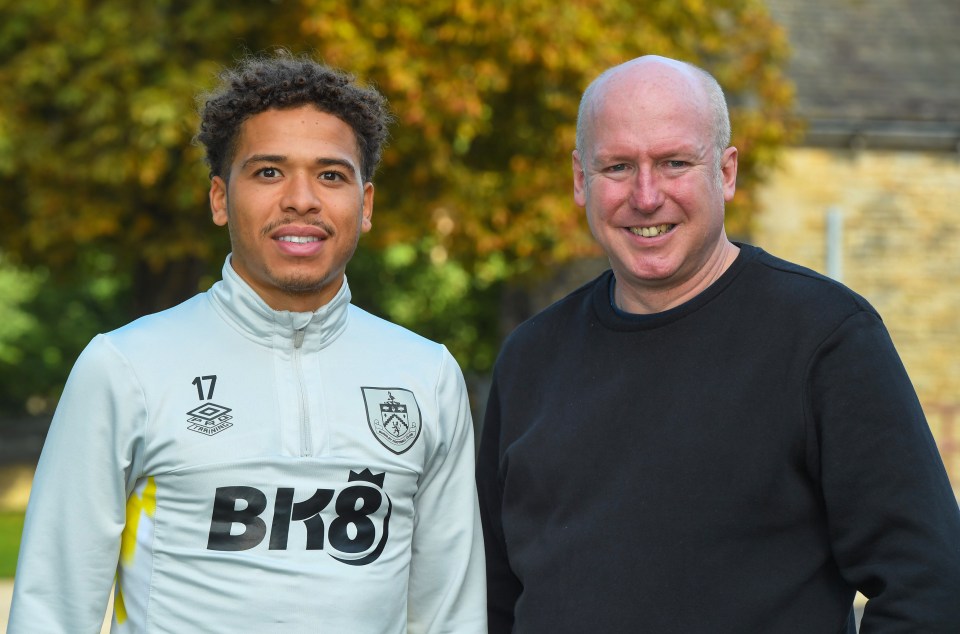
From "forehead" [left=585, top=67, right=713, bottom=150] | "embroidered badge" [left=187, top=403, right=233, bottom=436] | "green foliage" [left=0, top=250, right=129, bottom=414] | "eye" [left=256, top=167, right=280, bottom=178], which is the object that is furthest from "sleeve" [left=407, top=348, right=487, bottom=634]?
"green foliage" [left=0, top=250, right=129, bottom=414]

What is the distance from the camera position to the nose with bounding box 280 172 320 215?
9.46ft

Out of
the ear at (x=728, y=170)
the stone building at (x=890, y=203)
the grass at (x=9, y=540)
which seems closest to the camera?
the ear at (x=728, y=170)

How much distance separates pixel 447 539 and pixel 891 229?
674 inches

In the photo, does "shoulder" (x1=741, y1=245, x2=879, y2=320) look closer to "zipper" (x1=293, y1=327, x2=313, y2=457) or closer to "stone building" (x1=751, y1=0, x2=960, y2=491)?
"zipper" (x1=293, y1=327, x2=313, y2=457)

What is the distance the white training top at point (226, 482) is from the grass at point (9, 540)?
823 centimetres

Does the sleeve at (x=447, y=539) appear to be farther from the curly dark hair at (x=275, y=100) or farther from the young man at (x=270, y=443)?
the curly dark hair at (x=275, y=100)

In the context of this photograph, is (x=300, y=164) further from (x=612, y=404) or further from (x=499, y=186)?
(x=499, y=186)

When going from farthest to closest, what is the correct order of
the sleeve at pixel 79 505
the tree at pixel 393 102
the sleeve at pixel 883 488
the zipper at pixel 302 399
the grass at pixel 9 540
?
the tree at pixel 393 102
the grass at pixel 9 540
the zipper at pixel 302 399
the sleeve at pixel 79 505
the sleeve at pixel 883 488

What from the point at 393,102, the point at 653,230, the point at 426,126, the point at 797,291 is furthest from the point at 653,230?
the point at 393,102

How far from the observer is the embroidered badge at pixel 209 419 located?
110 inches

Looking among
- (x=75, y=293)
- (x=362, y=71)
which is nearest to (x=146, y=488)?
(x=362, y=71)

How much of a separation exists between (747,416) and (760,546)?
11.0 inches

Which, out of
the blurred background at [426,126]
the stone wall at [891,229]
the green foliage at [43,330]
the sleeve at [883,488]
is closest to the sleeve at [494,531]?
the sleeve at [883,488]

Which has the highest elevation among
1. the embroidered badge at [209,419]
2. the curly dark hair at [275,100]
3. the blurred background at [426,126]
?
the blurred background at [426,126]
